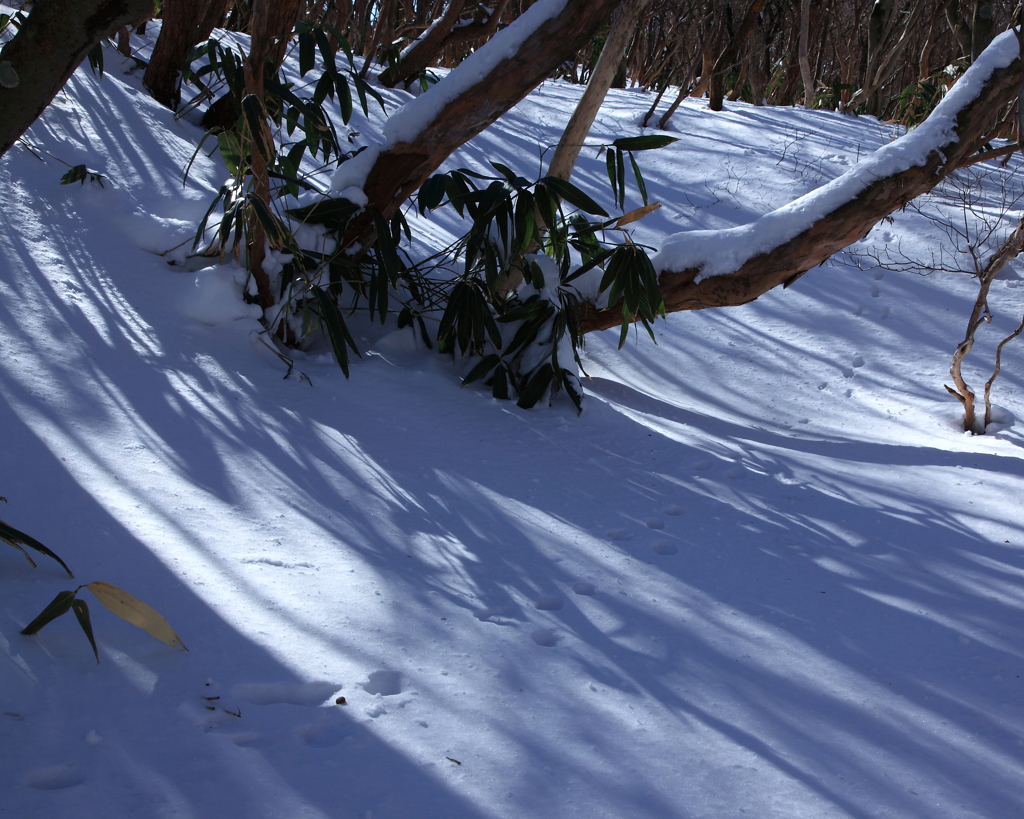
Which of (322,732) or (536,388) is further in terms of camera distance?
(536,388)

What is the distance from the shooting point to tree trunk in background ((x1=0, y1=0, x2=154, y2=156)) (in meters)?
1.11

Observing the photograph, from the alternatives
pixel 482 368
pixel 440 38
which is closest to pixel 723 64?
pixel 440 38

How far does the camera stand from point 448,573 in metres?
1.82

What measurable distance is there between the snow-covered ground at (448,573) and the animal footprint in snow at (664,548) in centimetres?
1

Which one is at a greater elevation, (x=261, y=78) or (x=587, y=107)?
(x=587, y=107)

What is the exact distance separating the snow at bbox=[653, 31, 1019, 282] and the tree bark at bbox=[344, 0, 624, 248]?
36.9 inches

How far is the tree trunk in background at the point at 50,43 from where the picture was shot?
111 cm

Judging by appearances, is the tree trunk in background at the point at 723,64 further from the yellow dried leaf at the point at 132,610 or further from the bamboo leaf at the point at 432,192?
the yellow dried leaf at the point at 132,610

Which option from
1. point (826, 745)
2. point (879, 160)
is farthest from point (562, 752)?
point (879, 160)

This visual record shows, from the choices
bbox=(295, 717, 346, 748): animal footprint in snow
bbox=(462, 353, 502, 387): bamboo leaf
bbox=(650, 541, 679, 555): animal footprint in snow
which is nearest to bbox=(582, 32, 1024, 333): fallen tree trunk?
bbox=(462, 353, 502, 387): bamboo leaf

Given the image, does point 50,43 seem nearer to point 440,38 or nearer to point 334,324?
point 334,324

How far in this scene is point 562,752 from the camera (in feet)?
4.15

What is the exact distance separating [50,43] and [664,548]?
1738 mm

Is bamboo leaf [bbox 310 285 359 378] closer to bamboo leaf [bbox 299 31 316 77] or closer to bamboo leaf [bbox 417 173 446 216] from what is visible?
bamboo leaf [bbox 417 173 446 216]
